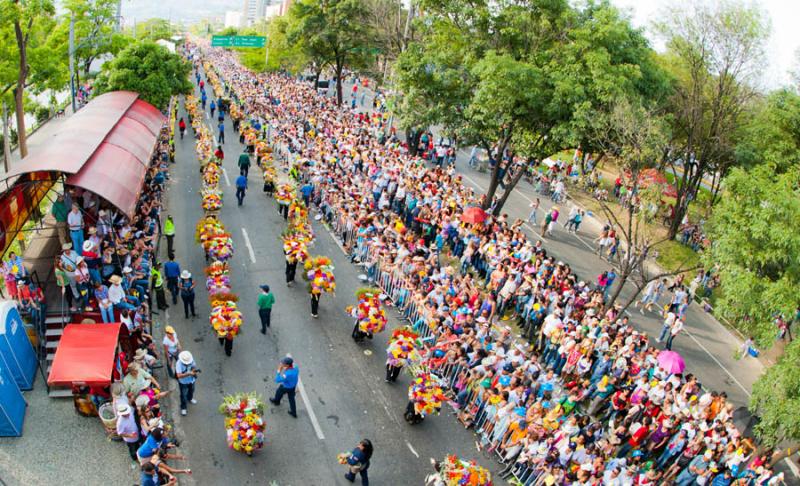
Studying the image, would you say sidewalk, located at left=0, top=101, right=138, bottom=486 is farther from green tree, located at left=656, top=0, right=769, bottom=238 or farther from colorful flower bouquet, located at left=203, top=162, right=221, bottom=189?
green tree, located at left=656, top=0, right=769, bottom=238

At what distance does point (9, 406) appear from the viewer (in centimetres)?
1078

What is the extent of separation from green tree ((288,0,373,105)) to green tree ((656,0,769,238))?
2246 centimetres

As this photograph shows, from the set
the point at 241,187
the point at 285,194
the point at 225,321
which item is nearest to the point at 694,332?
the point at 285,194

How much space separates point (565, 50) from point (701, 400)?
1313 centimetres

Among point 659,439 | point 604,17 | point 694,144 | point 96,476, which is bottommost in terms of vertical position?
point 96,476

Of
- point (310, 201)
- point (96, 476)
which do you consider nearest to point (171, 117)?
point (310, 201)

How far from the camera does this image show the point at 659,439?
42.3ft

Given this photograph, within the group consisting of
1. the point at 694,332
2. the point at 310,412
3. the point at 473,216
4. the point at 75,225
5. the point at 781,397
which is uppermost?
the point at 473,216

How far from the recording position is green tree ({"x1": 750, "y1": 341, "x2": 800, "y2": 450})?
1167 centimetres

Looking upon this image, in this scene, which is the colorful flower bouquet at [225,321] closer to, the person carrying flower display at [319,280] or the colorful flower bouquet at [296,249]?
the person carrying flower display at [319,280]

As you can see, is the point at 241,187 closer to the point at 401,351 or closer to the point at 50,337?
the point at 50,337

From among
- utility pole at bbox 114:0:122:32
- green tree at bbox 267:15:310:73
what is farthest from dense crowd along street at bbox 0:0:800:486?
green tree at bbox 267:15:310:73

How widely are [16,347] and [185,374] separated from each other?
3562 millimetres

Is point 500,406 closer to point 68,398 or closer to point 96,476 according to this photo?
point 96,476
